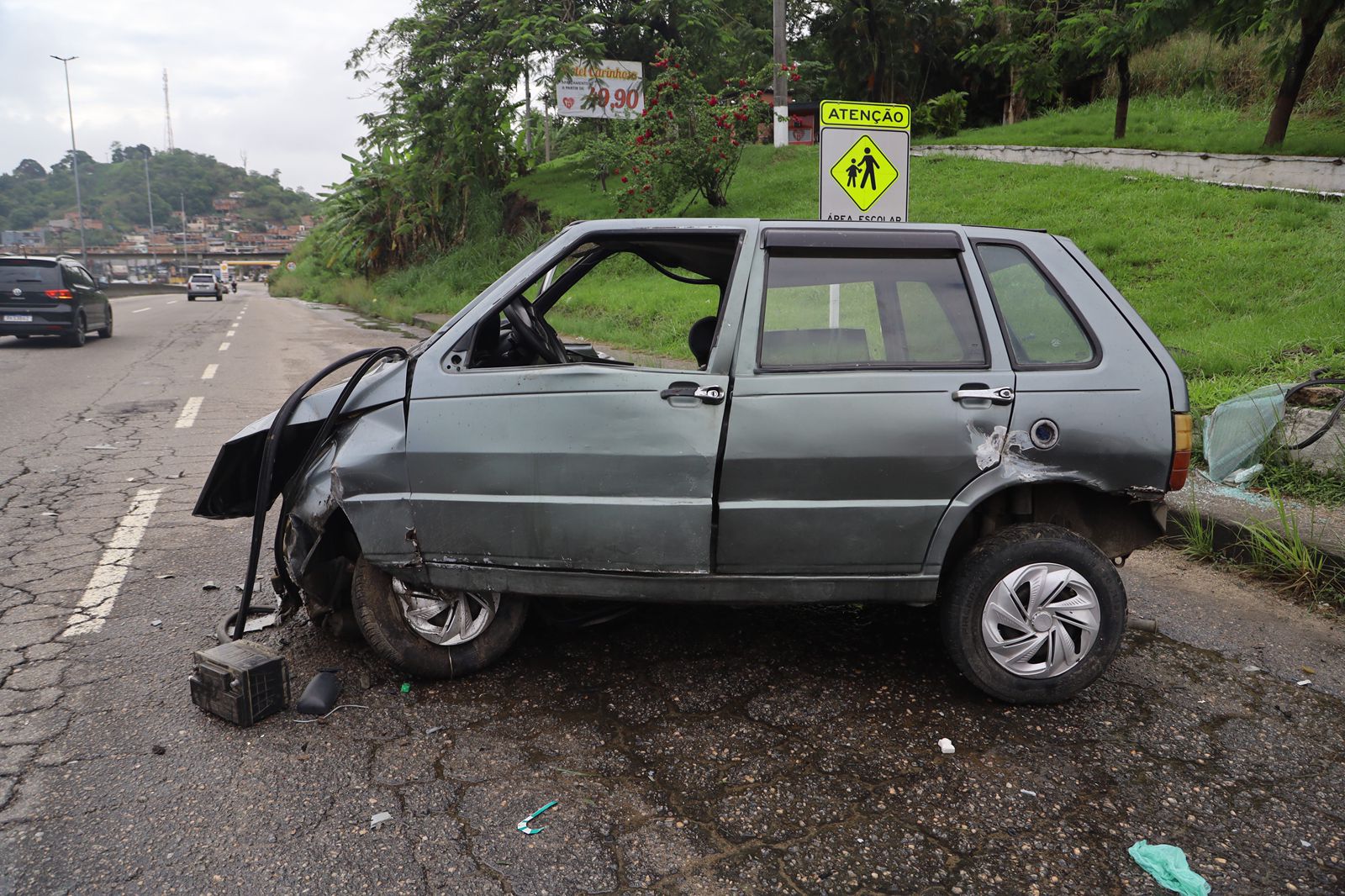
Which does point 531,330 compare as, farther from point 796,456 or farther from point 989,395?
point 989,395

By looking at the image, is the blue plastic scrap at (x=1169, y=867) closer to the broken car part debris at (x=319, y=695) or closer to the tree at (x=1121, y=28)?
the broken car part debris at (x=319, y=695)

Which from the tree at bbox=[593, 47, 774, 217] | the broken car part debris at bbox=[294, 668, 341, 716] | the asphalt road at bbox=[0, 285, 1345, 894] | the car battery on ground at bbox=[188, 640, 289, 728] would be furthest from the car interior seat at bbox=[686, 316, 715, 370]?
the tree at bbox=[593, 47, 774, 217]

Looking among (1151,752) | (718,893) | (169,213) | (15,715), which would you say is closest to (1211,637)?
(1151,752)

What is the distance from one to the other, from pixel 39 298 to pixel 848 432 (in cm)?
1720

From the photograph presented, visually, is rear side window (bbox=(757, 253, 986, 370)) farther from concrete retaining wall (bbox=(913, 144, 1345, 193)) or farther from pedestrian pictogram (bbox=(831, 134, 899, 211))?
concrete retaining wall (bbox=(913, 144, 1345, 193))

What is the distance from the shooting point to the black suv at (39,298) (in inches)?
620

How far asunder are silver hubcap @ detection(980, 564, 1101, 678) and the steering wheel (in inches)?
74.1

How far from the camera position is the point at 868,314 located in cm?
353

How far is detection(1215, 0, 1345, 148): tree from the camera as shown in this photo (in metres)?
11.7

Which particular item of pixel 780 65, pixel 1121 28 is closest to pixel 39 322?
pixel 780 65

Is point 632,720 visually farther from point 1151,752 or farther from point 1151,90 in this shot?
point 1151,90

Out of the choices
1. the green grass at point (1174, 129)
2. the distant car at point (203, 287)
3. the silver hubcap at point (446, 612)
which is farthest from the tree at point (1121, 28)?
the distant car at point (203, 287)

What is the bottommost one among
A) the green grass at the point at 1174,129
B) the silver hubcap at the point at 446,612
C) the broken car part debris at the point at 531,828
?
the broken car part debris at the point at 531,828

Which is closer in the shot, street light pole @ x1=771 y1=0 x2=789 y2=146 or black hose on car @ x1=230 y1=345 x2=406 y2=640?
black hose on car @ x1=230 y1=345 x2=406 y2=640
